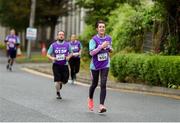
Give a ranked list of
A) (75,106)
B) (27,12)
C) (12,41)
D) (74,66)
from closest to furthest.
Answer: (75,106) → (74,66) → (12,41) → (27,12)

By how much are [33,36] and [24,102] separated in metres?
21.6

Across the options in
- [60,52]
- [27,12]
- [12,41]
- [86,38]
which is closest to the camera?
[60,52]

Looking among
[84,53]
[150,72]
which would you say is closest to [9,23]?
[84,53]

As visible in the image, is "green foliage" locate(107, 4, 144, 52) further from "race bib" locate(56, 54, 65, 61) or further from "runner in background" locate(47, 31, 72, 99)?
"race bib" locate(56, 54, 65, 61)

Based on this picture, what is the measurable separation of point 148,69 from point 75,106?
4.90m

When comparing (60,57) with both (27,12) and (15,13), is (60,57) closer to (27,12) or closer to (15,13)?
(27,12)

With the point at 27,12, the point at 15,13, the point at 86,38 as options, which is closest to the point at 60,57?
the point at 86,38

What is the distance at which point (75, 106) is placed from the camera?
13.7 m

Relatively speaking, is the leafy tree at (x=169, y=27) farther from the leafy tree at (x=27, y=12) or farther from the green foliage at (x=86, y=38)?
the leafy tree at (x=27, y=12)

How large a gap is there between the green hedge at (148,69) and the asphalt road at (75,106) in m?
0.91

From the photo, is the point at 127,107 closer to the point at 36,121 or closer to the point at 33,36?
the point at 36,121

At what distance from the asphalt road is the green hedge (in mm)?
908

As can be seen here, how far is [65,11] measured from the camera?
48969 mm

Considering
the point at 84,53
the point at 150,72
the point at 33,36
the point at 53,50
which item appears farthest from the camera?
the point at 33,36
